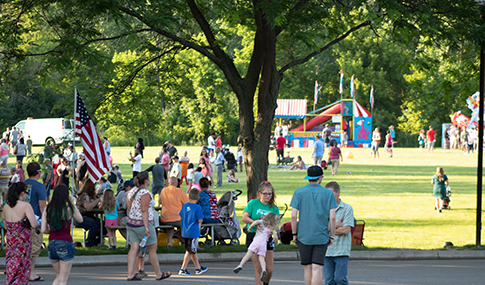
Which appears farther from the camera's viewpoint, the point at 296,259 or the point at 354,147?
the point at 354,147

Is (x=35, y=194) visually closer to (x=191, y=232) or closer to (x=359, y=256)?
(x=191, y=232)

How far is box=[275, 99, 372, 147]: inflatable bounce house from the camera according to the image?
51500mm

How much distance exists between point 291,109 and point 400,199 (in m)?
36.0

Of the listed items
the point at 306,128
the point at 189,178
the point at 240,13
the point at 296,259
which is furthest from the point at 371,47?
the point at 296,259

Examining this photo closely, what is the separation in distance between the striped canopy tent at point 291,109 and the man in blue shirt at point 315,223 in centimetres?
4684

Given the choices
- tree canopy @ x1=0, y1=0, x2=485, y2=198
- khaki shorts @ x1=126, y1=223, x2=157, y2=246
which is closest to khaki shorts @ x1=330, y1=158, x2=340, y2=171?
tree canopy @ x1=0, y1=0, x2=485, y2=198

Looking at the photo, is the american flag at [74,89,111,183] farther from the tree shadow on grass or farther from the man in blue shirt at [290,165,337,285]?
the tree shadow on grass

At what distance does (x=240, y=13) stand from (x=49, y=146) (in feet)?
19.4

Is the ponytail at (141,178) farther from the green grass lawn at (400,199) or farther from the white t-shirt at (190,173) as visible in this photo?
the white t-shirt at (190,173)

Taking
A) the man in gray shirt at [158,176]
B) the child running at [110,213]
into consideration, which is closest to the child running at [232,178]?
the man in gray shirt at [158,176]

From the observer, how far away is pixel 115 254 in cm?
1090

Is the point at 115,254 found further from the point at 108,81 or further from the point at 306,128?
the point at 306,128

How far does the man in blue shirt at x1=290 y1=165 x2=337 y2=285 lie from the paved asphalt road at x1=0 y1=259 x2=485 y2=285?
207 cm

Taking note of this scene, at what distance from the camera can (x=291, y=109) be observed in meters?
54.7
